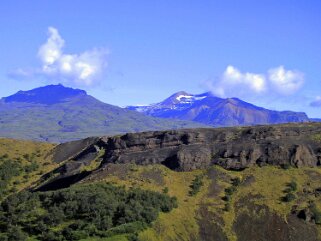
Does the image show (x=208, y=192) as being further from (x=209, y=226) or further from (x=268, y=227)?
(x=268, y=227)

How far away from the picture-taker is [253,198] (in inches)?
5896

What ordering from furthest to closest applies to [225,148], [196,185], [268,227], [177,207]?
1. [225,148]
2. [196,185]
3. [177,207]
4. [268,227]

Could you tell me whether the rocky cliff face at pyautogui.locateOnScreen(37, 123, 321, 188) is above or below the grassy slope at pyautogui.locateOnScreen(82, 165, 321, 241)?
above

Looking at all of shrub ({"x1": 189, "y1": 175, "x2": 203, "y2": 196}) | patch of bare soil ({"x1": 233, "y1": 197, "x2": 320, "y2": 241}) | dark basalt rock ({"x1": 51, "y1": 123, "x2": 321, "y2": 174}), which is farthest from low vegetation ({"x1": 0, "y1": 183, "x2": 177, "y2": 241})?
dark basalt rock ({"x1": 51, "y1": 123, "x2": 321, "y2": 174})

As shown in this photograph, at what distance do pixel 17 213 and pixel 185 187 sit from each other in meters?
46.0

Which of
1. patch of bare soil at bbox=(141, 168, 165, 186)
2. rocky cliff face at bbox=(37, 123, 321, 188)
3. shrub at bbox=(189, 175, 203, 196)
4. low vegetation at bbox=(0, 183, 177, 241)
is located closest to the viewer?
low vegetation at bbox=(0, 183, 177, 241)

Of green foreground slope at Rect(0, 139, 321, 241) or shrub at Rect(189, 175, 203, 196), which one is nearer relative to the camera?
green foreground slope at Rect(0, 139, 321, 241)

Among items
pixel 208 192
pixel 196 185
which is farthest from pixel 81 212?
pixel 208 192

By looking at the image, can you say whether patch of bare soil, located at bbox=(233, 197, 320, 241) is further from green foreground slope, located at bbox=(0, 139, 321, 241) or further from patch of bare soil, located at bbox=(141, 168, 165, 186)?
patch of bare soil, located at bbox=(141, 168, 165, 186)

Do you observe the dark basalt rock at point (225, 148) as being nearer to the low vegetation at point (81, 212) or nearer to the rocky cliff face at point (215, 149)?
the rocky cliff face at point (215, 149)

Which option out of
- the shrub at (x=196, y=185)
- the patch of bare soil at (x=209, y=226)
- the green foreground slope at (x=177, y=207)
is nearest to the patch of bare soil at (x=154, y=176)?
the green foreground slope at (x=177, y=207)

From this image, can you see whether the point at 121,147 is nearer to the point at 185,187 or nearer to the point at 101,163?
the point at 101,163

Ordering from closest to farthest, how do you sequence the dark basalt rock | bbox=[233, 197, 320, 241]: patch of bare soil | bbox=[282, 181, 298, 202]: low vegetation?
bbox=[233, 197, 320, 241]: patch of bare soil, bbox=[282, 181, 298, 202]: low vegetation, the dark basalt rock

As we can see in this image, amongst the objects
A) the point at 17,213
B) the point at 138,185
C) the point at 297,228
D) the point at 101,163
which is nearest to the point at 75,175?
the point at 101,163
